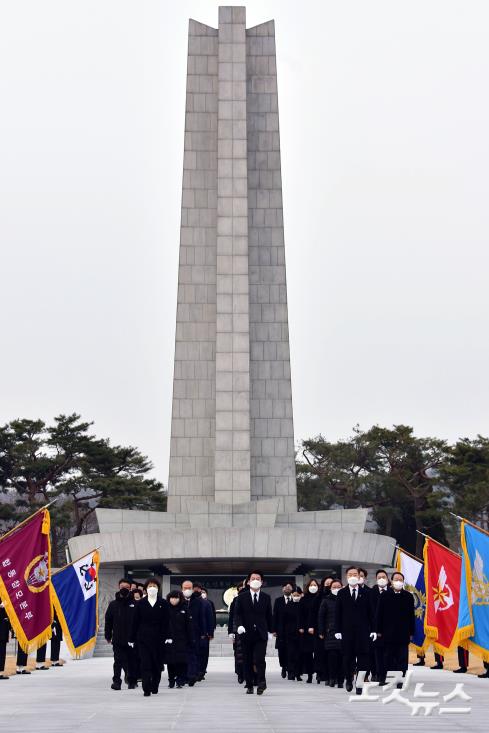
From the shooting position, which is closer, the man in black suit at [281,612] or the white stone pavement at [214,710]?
the white stone pavement at [214,710]

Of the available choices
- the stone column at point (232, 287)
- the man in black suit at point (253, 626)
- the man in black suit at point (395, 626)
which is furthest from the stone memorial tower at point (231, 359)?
the man in black suit at point (253, 626)

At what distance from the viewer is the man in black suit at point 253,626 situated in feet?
49.6

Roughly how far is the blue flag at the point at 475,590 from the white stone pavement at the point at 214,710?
0.66m

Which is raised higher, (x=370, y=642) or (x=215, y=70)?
(x=215, y=70)

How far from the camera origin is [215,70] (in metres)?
44.2

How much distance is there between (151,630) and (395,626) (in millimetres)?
3440

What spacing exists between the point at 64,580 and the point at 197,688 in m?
6.78

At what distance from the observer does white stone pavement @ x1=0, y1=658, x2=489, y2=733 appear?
10469mm

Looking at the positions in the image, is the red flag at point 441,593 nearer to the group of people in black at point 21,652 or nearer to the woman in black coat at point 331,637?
the woman in black coat at point 331,637

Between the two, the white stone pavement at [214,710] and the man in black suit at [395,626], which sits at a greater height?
the man in black suit at [395,626]

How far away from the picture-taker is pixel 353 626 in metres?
15.6

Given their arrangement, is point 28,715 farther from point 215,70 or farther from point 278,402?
point 215,70

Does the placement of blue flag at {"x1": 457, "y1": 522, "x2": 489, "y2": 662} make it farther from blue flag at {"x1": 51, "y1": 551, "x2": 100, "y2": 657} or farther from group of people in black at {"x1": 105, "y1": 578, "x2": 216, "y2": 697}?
blue flag at {"x1": 51, "y1": 551, "x2": 100, "y2": 657}

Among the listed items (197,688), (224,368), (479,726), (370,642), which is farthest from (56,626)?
(224,368)
